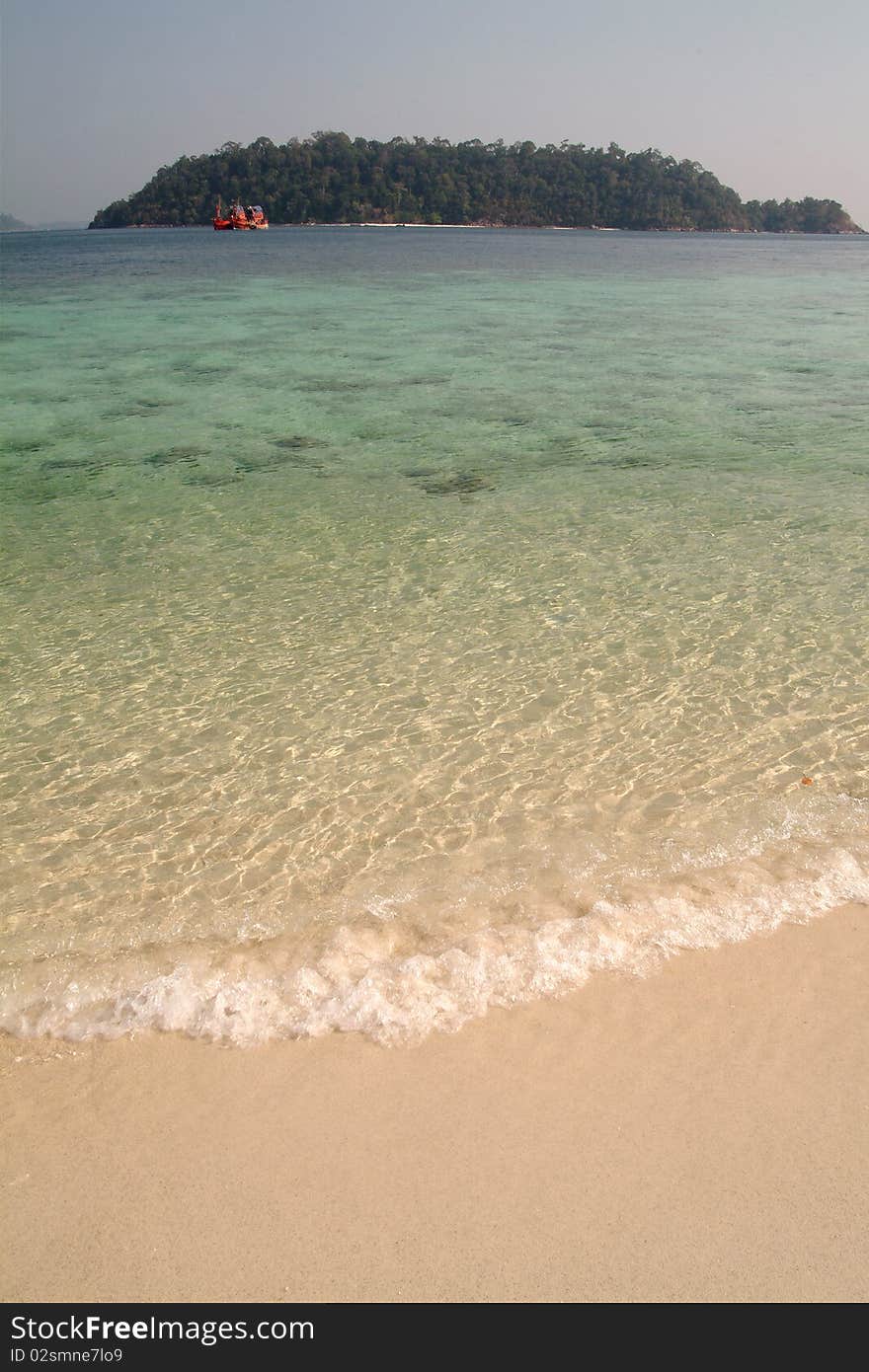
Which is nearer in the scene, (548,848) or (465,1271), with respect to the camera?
(465,1271)

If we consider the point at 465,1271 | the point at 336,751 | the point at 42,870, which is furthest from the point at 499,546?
the point at 465,1271

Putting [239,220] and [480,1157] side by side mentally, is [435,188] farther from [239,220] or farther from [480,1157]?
[480,1157]

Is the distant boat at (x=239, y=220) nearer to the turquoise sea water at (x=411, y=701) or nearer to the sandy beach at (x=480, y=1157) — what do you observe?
the turquoise sea water at (x=411, y=701)

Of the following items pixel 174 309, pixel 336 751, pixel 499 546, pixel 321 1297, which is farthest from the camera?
pixel 174 309

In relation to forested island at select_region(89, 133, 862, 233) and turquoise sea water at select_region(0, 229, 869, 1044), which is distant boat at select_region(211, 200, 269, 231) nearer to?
forested island at select_region(89, 133, 862, 233)

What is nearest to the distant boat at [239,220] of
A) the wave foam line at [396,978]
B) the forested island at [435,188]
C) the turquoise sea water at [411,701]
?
the forested island at [435,188]

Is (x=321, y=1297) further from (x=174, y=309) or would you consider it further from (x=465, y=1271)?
(x=174, y=309)

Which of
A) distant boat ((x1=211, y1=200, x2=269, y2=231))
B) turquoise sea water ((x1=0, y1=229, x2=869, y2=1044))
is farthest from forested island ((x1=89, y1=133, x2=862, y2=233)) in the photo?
turquoise sea water ((x1=0, y1=229, x2=869, y2=1044))
